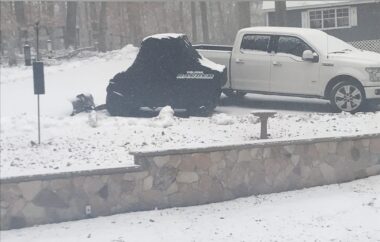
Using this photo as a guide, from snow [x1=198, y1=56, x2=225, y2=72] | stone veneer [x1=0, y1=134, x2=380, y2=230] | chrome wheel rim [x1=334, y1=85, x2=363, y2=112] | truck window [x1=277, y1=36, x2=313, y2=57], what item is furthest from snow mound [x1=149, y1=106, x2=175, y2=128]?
chrome wheel rim [x1=334, y1=85, x2=363, y2=112]

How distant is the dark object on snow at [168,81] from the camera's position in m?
7.34

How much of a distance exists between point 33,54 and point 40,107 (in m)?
0.61

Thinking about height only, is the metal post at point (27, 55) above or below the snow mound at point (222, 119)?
above

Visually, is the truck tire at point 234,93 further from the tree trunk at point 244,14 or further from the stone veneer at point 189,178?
the stone veneer at point 189,178

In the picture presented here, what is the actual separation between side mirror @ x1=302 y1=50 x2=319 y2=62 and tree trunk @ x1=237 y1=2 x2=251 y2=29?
127 centimetres

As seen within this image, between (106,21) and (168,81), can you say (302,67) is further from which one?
(106,21)

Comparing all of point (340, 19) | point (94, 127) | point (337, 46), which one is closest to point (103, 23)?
point (94, 127)

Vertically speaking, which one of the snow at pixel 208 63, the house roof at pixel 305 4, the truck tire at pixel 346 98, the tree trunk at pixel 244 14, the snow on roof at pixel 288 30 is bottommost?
the truck tire at pixel 346 98

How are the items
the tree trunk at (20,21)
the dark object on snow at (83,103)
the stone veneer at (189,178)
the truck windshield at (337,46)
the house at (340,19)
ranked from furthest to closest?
1. the truck windshield at (337,46)
2. the house at (340,19)
3. the dark object on snow at (83,103)
4. the tree trunk at (20,21)
5. the stone veneer at (189,178)

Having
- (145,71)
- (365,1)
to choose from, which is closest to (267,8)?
(145,71)

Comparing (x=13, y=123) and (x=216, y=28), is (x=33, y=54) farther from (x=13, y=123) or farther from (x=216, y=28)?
(x=216, y=28)

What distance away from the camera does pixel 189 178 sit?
21.0ft

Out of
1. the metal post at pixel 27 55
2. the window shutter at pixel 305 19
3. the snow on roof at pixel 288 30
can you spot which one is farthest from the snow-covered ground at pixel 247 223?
the window shutter at pixel 305 19

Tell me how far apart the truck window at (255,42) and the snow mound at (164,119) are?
55.4 inches
